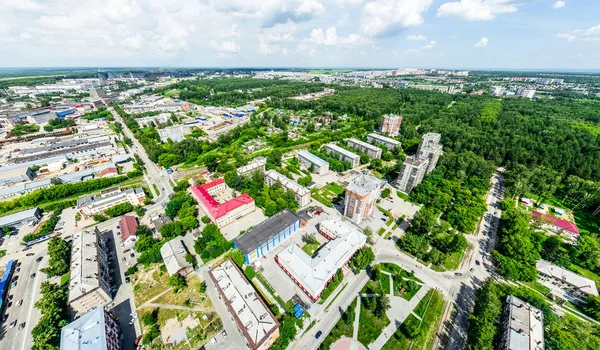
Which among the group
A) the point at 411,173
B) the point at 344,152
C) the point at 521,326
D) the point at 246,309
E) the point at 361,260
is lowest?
the point at 361,260

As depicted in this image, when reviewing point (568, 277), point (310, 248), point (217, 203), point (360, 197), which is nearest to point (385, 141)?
point (360, 197)

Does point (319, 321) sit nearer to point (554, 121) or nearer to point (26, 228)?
point (26, 228)

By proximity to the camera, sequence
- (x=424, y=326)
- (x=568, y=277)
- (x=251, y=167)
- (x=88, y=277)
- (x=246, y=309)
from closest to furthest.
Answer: (x=246, y=309) < (x=424, y=326) < (x=88, y=277) < (x=568, y=277) < (x=251, y=167)

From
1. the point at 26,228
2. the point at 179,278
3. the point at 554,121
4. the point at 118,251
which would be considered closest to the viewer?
the point at 179,278

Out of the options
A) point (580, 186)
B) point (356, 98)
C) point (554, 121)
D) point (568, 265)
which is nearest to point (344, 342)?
point (568, 265)

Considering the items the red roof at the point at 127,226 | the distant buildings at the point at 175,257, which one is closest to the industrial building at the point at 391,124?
the distant buildings at the point at 175,257

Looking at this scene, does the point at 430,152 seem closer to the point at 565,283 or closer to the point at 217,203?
the point at 565,283

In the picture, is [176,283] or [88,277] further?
[176,283]
